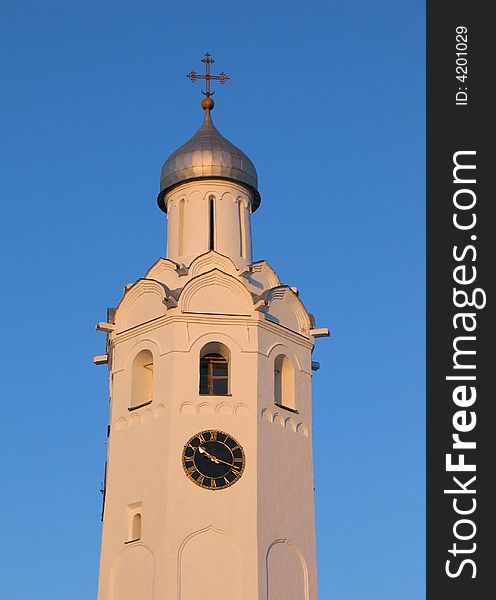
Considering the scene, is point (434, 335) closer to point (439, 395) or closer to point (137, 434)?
point (439, 395)

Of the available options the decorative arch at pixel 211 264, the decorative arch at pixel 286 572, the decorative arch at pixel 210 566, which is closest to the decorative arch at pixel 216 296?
the decorative arch at pixel 211 264

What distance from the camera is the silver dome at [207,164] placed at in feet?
93.5

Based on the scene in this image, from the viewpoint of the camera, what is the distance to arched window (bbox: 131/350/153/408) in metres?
26.6

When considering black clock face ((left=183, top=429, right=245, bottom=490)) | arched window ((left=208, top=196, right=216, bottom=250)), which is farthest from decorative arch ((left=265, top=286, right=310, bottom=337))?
black clock face ((left=183, top=429, right=245, bottom=490))

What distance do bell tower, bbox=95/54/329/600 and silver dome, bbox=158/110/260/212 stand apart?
3cm

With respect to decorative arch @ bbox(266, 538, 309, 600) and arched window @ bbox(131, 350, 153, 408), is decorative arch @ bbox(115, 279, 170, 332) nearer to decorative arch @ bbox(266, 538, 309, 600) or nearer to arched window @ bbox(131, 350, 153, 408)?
arched window @ bbox(131, 350, 153, 408)

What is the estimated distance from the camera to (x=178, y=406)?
1001 inches

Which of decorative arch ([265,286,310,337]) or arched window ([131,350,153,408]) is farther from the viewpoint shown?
decorative arch ([265,286,310,337])

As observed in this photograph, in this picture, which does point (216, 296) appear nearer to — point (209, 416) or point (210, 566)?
point (209, 416)

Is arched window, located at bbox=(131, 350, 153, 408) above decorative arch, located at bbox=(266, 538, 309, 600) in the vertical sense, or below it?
above

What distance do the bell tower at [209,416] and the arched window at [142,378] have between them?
3 centimetres

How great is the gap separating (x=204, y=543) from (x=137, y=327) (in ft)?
16.6

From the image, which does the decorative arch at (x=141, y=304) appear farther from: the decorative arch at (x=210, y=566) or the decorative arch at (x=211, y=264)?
the decorative arch at (x=210, y=566)

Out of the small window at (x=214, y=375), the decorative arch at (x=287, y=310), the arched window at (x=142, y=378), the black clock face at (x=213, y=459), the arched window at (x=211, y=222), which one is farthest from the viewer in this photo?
the arched window at (x=211, y=222)
